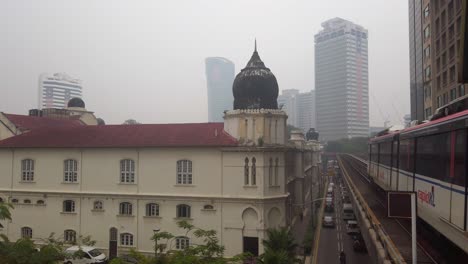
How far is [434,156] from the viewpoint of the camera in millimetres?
13492

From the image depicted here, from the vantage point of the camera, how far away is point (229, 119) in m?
33.3

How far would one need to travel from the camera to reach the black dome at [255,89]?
109 ft

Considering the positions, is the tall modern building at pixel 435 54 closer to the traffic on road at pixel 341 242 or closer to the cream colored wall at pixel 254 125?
the traffic on road at pixel 341 242

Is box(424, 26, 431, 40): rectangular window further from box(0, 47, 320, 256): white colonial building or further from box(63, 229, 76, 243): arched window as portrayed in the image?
box(63, 229, 76, 243): arched window

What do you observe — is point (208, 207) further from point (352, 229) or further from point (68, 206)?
point (352, 229)

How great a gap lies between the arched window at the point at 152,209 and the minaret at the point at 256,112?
864 centimetres

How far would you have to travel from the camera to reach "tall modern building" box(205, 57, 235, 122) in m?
179

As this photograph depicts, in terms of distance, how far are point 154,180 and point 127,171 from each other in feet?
8.69

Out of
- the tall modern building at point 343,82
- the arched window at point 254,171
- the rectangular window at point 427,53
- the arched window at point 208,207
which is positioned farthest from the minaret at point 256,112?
the tall modern building at point 343,82

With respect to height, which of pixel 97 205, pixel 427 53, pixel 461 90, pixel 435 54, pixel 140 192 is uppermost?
pixel 427 53

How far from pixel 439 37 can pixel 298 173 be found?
21628 millimetres

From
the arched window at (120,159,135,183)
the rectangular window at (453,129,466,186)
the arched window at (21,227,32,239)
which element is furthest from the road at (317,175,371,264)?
the arched window at (21,227,32,239)

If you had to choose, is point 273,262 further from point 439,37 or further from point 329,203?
point 329,203

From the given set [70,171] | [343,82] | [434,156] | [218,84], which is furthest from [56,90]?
[434,156]
